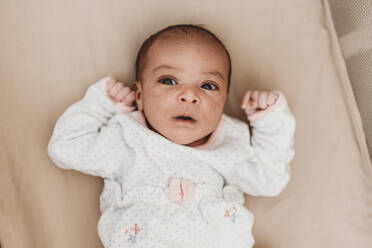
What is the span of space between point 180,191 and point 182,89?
0.28 meters

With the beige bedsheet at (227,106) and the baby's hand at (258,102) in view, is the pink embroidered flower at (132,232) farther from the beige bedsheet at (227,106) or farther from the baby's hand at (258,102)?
the baby's hand at (258,102)

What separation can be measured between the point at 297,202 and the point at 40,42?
0.98 metres

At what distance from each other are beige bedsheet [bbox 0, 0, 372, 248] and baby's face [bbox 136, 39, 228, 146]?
0.23 m

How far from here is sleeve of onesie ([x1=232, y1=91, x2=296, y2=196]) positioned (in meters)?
1.26

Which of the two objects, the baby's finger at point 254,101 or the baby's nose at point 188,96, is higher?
the baby's nose at point 188,96

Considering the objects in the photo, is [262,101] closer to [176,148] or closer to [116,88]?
[176,148]

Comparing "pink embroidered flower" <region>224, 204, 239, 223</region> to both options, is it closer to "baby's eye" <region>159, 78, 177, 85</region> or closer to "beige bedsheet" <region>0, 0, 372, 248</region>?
"beige bedsheet" <region>0, 0, 372, 248</region>

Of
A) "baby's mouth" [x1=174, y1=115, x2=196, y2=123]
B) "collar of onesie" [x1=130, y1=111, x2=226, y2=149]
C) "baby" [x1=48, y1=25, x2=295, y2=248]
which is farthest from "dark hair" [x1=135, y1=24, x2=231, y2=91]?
"baby's mouth" [x1=174, y1=115, x2=196, y2=123]

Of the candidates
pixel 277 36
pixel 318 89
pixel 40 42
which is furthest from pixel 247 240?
pixel 40 42

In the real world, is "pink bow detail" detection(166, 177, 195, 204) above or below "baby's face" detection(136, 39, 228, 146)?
below

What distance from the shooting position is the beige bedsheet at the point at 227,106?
4.13 ft

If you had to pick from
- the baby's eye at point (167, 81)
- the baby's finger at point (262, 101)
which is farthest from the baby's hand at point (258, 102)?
the baby's eye at point (167, 81)

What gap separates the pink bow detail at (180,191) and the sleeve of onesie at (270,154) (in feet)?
0.63

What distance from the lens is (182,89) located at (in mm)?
1153
